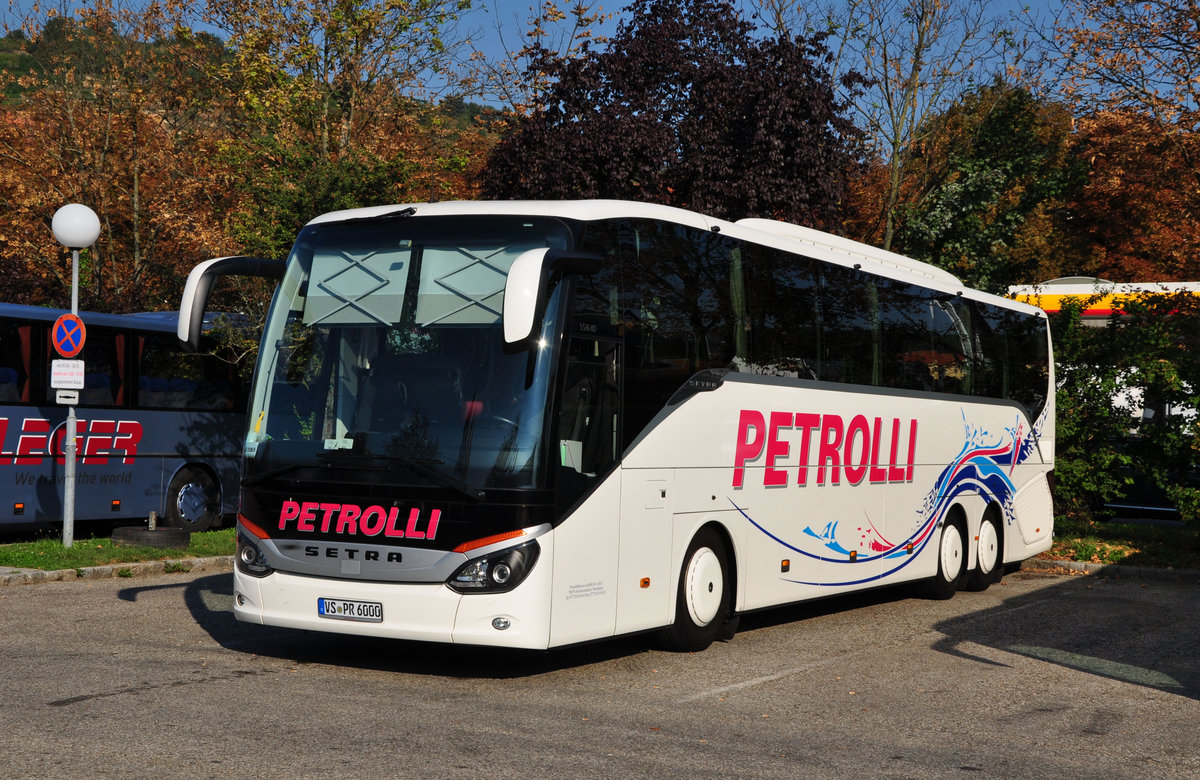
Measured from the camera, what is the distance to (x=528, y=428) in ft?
28.7

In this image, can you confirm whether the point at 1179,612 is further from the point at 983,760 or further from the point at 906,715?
the point at 983,760

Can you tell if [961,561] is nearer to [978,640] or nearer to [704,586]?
[978,640]

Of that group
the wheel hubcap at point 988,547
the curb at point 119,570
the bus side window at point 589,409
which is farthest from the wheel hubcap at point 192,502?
the bus side window at point 589,409

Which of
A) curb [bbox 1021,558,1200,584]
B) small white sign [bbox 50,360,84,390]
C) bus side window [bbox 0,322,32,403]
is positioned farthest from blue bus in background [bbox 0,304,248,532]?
curb [bbox 1021,558,1200,584]

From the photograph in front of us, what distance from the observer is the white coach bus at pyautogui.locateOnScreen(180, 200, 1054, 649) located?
8727 millimetres

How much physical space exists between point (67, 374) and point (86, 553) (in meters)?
2.17

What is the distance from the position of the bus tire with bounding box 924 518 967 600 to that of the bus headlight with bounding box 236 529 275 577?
8567 millimetres

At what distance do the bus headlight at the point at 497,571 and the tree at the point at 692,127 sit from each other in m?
14.7

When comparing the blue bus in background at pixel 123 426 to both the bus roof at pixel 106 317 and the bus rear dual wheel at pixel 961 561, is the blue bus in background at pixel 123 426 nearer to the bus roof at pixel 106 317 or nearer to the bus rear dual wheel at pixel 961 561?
the bus roof at pixel 106 317

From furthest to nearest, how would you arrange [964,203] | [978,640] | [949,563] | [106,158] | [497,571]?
[106,158] → [964,203] → [949,563] → [978,640] → [497,571]

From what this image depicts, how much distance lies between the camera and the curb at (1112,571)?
56.1 ft

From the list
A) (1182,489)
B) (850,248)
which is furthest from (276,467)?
(1182,489)

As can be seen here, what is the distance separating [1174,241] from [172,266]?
25712 mm

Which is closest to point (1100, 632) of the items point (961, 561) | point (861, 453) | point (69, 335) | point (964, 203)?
point (861, 453)
